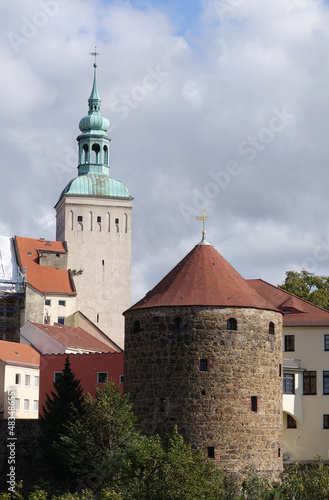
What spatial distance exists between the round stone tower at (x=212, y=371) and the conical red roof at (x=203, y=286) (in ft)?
0.17

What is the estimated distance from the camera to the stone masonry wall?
144 feet

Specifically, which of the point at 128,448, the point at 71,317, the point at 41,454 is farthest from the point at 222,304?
the point at 71,317

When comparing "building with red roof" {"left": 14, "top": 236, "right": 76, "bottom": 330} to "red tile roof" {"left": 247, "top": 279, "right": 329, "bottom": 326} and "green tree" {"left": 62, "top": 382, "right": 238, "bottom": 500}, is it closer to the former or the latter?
"red tile roof" {"left": 247, "top": 279, "right": 329, "bottom": 326}

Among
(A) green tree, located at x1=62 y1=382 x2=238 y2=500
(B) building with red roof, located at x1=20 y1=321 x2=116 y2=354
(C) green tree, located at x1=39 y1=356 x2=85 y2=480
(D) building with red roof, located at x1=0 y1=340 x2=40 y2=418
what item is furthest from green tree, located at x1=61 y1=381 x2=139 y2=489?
(B) building with red roof, located at x1=20 y1=321 x2=116 y2=354

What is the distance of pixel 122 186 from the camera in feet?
313

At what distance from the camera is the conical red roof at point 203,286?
149 feet

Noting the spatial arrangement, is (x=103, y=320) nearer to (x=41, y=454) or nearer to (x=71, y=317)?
(x=71, y=317)

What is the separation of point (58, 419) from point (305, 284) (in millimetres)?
29540

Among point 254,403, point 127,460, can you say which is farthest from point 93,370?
point 127,460

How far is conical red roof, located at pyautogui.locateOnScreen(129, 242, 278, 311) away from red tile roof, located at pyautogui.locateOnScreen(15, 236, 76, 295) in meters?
34.7

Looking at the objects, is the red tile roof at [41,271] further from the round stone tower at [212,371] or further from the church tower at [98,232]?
the round stone tower at [212,371]

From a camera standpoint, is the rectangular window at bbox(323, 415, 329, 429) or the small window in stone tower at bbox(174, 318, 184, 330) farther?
the rectangular window at bbox(323, 415, 329, 429)

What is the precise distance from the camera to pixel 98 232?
307ft

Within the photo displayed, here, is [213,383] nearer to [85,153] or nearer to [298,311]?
[298,311]
